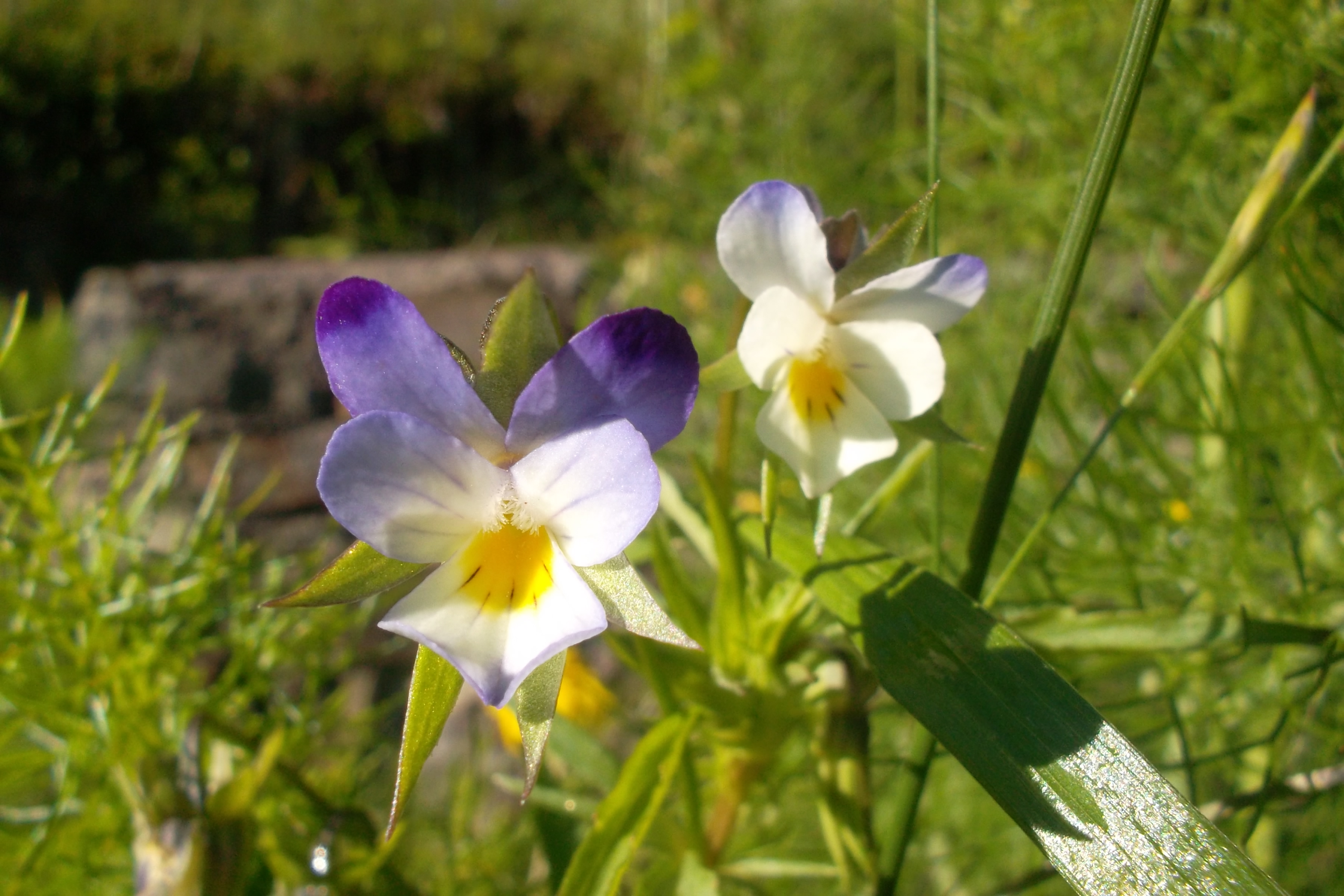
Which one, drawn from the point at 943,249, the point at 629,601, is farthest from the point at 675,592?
the point at 943,249

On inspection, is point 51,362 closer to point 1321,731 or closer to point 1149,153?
point 1149,153

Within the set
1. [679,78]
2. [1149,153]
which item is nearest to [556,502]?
[1149,153]

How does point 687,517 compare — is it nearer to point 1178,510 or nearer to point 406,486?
point 406,486

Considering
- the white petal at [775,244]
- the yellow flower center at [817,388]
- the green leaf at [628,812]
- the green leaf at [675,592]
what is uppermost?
the white petal at [775,244]

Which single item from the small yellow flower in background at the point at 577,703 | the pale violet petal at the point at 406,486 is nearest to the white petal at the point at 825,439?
the pale violet petal at the point at 406,486

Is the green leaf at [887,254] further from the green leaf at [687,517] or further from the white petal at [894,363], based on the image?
the green leaf at [687,517]
